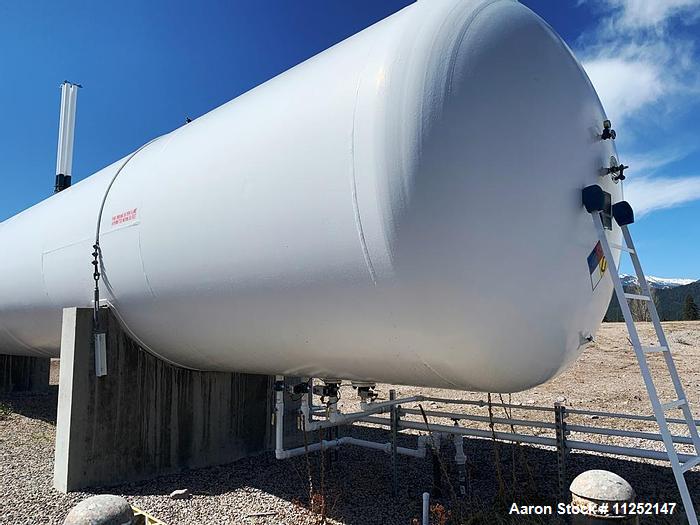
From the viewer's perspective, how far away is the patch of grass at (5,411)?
8180 millimetres

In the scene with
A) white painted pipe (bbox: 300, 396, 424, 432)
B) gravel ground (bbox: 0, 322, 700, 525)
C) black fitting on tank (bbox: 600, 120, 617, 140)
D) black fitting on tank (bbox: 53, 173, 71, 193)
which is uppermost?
black fitting on tank (bbox: 53, 173, 71, 193)

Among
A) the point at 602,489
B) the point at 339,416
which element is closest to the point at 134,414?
the point at 339,416

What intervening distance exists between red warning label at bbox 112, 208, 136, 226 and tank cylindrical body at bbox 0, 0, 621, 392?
0.69 metres

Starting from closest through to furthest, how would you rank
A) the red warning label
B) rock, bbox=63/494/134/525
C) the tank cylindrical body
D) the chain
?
the tank cylindrical body → rock, bbox=63/494/134/525 → the red warning label → the chain

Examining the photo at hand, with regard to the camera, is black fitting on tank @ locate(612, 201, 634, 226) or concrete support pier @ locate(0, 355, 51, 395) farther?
concrete support pier @ locate(0, 355, 51, 395)

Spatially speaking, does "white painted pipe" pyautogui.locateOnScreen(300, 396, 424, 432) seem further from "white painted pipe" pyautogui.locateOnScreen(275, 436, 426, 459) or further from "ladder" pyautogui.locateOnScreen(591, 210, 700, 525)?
"ladder" pyautogui.locateOnScreen(591, 210, 700, 525)

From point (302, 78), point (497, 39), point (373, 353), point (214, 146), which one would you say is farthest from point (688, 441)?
point (214, 146)

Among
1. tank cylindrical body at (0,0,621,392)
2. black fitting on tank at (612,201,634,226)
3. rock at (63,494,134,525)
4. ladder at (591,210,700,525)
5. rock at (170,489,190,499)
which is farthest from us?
rock at (170,489,190,499)

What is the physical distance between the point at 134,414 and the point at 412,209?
3649 millimetres

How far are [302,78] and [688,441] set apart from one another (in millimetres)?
3371

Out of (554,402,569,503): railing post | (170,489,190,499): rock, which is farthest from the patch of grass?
(554,402,569,503): railing post

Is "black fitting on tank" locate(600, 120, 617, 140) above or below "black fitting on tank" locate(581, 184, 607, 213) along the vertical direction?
above

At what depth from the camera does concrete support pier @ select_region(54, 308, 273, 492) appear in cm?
475

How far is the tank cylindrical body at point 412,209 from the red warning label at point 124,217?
0.69m
